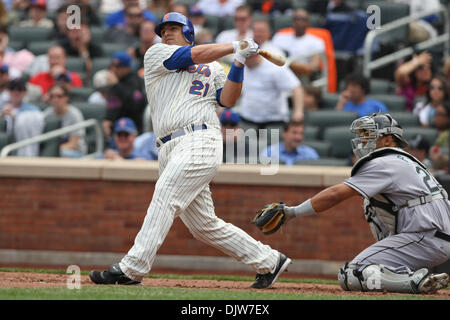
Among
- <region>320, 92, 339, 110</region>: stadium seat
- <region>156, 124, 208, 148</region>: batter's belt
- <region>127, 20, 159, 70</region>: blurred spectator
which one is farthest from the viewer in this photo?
<region>127, 20, 159, 70</region>: blurred spectator

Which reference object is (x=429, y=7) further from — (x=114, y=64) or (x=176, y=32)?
(x=176, y=32)

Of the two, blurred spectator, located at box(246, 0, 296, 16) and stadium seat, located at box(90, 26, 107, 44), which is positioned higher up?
blurred spectator, located at box(246, 0, 296, 16)

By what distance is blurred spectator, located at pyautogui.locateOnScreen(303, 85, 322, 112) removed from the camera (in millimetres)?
11766

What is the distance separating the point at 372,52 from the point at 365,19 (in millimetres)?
456

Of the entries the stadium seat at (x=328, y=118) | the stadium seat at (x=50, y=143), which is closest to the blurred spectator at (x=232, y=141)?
the stadium seat at (x=328, y=118)

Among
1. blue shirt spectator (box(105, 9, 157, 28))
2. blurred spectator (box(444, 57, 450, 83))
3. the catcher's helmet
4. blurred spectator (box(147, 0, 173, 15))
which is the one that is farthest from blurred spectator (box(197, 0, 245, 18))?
the catcher's helmet

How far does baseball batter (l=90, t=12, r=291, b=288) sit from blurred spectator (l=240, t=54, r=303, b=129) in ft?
14.1

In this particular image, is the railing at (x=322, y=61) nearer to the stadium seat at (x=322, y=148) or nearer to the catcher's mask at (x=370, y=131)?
the stadium seat at (x=322, y=148)

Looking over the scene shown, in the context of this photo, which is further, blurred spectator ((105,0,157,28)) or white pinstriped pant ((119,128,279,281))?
blurred spectator ((105,0,157,28))

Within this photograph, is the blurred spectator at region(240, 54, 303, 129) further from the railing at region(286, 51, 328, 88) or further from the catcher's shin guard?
the catcher's shin guard

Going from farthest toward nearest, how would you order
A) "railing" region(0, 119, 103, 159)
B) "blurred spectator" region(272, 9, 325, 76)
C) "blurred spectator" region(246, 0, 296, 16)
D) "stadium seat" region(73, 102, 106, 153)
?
1. "blurred spectator" region(246, 0, 296, 16)
2. "blurred spectator" region(272, 9, 325, 76)
3. "stadium seat" region(73, 102, 106, 153)
4. "railing" region(0, 119, 103, 159)

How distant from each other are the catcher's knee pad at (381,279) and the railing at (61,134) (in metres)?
5.17

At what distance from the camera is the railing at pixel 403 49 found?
12.3m

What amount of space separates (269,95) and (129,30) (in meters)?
3.17
